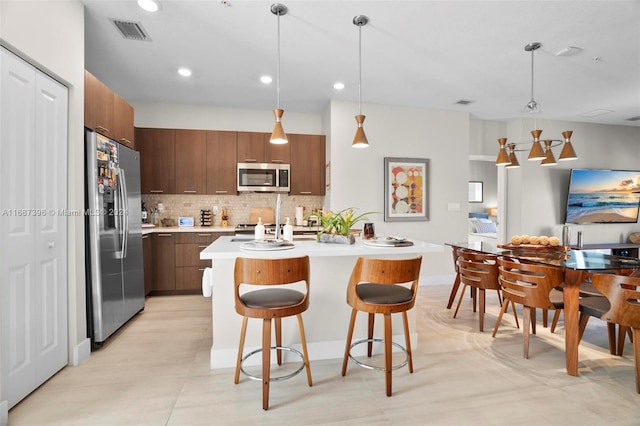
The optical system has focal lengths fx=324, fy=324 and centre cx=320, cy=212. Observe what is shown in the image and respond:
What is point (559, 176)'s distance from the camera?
5.88m

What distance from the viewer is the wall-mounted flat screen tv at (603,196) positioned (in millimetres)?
5781

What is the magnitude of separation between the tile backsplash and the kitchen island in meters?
2.67

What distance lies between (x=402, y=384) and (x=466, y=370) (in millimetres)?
567

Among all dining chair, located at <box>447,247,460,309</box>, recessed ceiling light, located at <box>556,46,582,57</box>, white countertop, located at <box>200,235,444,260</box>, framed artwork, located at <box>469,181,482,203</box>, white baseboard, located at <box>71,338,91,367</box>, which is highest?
recessed ceiling light, located at <box>556,46,582,57</box>

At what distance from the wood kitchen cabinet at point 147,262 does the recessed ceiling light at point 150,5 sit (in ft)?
8.52

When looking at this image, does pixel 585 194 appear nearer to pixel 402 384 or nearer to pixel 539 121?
pixel 539 121

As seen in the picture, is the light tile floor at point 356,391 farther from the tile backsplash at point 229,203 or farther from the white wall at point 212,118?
the white wall at point 212,118

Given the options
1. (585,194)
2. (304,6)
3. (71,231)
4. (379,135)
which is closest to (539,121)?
(585,194)

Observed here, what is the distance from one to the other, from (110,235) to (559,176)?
6.95 m

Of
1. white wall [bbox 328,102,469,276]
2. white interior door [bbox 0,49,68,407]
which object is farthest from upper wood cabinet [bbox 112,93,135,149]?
white wall [bbox 328,102,469,276]

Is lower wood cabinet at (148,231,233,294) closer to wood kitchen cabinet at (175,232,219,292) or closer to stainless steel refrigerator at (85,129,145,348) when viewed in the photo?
wood kitchen cabinet at (175,232,219,292)

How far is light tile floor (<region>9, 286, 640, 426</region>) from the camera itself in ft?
6.11

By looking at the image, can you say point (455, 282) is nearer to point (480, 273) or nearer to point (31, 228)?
point (480, 273)

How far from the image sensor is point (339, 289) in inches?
104
